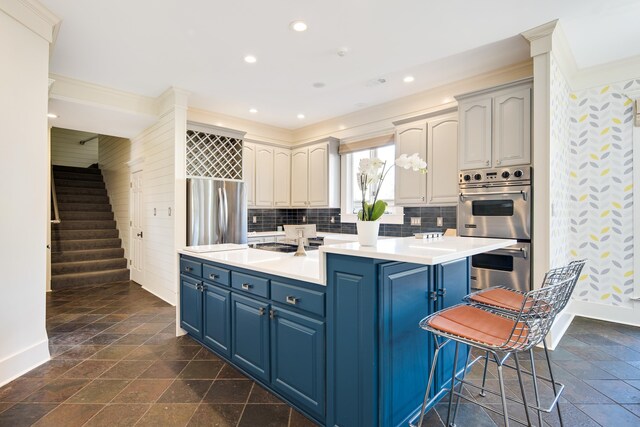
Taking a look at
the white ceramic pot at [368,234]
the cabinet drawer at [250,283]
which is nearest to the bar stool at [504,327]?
the white ceramic pot at [368,234]

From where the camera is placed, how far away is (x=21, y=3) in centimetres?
237

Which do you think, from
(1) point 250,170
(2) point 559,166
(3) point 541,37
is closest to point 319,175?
(1) point 250,170

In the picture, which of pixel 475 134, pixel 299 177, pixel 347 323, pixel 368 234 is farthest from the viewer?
pixel 299 177

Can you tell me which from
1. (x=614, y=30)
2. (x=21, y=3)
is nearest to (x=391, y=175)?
(x=614, y=30)

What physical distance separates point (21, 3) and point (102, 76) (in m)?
1.35

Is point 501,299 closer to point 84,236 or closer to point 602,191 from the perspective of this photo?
point 602,191

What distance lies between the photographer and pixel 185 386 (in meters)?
2.24

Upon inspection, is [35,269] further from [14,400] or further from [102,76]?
[102,76]

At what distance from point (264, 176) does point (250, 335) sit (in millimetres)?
3694

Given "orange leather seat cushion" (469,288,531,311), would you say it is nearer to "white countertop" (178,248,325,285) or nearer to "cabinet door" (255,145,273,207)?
"white countertop" (178,248,325,285)

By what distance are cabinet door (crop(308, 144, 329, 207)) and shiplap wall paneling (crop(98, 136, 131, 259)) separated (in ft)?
11.3

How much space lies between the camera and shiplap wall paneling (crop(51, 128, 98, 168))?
782 centimetres

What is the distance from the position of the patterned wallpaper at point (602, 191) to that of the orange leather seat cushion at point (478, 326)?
118 inches

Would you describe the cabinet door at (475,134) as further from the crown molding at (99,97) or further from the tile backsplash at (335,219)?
the crown molding at (99,97)
